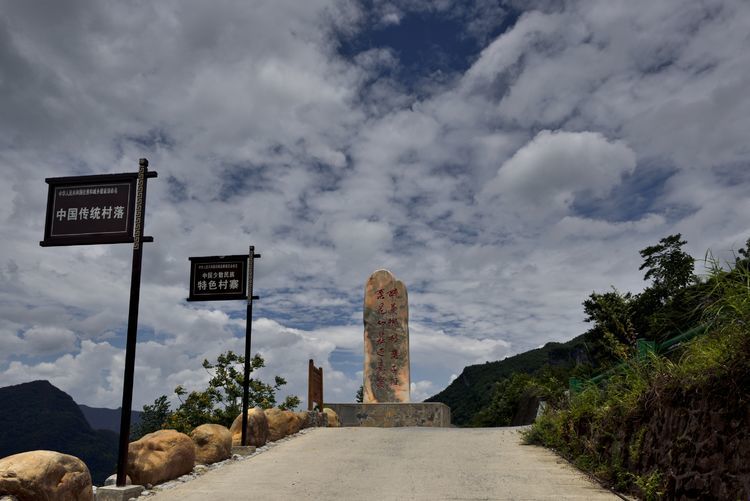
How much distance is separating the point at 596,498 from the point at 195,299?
7824 mm

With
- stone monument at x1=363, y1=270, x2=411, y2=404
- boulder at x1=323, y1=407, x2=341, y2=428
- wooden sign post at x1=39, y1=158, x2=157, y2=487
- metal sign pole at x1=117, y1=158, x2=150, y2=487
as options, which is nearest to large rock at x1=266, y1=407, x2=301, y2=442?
boulder at x1=323, y1=407, x2=341, y2=428

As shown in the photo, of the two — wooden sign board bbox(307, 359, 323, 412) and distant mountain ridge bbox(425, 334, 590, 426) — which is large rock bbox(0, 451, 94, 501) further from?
distant mountain ridge bbox(425, 334, 590, 426)

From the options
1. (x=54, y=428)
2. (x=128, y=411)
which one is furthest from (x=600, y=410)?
(x=54, y=428)

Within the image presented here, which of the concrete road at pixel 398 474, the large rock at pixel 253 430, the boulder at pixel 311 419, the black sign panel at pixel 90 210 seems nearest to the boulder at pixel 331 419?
the boulder at pixel 311 419

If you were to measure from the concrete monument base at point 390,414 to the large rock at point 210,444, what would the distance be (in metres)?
9.13

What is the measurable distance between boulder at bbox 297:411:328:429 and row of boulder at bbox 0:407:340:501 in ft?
0.30

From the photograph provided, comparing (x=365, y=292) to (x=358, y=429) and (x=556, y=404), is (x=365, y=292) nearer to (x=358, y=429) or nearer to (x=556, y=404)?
(x=358, y=429)

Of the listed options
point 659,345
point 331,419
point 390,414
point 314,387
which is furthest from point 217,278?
point 390,414

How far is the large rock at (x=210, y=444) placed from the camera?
31.0 ft

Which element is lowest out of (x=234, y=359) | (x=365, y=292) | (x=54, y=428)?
(x=54, y=428)

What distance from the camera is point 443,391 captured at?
64438 mm

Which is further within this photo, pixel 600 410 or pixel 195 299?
pixel 195 299

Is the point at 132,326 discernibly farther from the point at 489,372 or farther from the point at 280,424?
the point at 489,372

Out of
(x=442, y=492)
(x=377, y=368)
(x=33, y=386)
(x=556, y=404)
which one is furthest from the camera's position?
(x=33, y=386)
